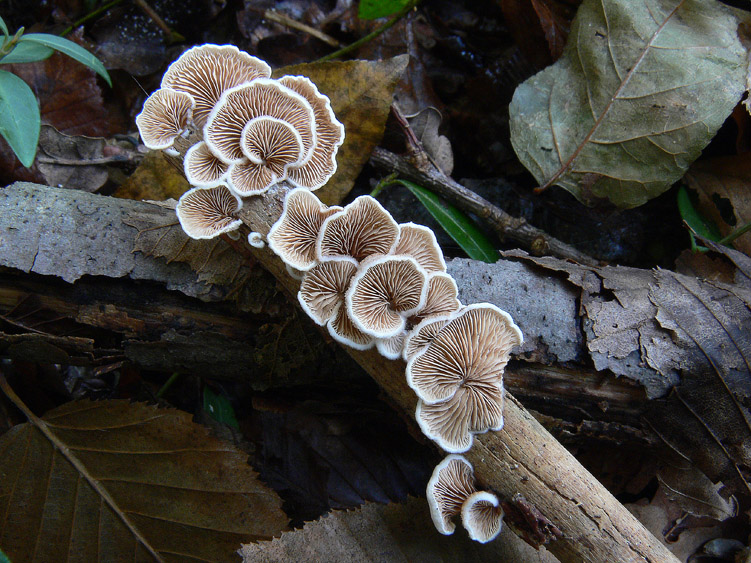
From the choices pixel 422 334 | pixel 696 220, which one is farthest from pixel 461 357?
pixel 696 220

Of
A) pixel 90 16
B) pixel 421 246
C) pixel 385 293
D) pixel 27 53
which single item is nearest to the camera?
pixel 385 293

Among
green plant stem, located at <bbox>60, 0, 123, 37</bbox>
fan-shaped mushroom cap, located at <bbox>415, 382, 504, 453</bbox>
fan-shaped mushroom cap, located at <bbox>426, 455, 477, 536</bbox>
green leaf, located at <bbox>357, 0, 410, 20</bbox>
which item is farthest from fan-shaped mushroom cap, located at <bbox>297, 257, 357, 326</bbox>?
green plant stem, located at <bbox>60, 0, 123, 37</bbox>

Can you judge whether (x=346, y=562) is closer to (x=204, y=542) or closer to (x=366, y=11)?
(x=204, y=542)

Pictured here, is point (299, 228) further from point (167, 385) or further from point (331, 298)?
point (167, 385)

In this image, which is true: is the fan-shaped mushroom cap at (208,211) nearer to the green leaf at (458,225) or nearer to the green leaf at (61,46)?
the green leaf at (61,46)

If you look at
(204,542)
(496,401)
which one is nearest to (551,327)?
(496,401)

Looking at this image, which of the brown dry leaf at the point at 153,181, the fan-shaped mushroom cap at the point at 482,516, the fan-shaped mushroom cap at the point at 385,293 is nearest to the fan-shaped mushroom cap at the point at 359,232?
the fan-shaped mushroom cap at the point at 385,293
